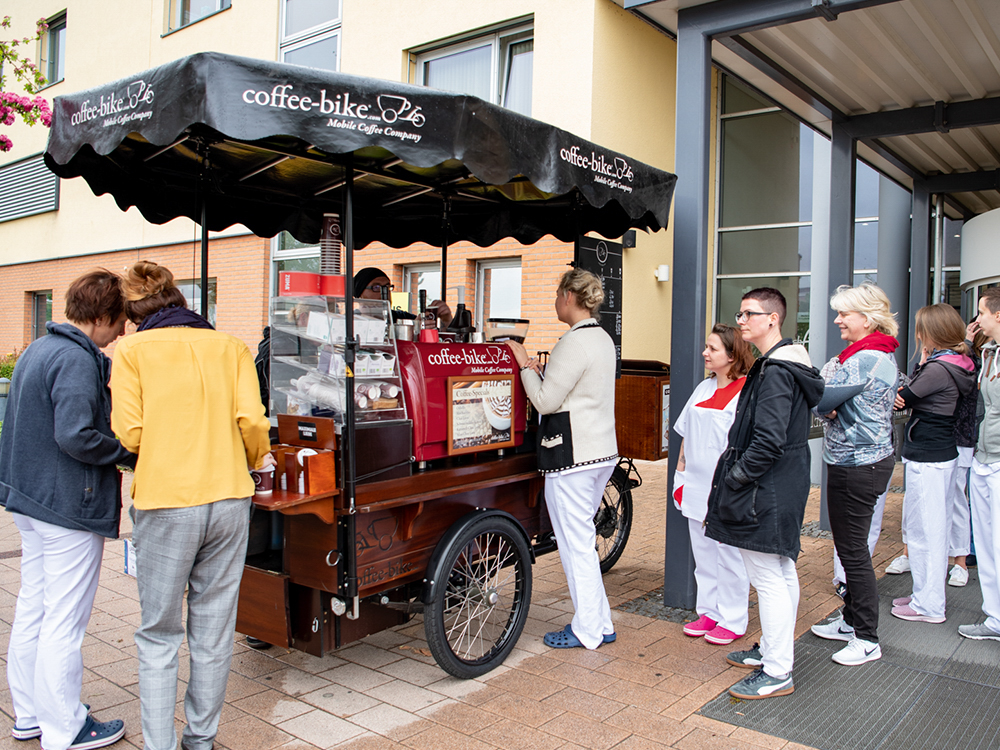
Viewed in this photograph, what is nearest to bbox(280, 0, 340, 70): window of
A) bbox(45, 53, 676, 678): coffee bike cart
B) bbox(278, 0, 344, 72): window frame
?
bbox(278, 0, 344, 72): window frame

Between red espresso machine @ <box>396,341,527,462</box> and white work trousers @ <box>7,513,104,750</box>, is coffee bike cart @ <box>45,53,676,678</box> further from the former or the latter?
white work trousers @ <box>7,513,104,750</box>

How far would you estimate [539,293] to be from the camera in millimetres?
9234

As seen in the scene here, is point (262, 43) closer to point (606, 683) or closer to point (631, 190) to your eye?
point (631, 190)

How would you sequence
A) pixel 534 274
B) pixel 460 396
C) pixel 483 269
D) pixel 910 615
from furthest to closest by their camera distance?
pixel 483 269 → pixel 534 274 → pixel 910 615 → pixel 460 396

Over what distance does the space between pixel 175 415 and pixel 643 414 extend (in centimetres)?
326

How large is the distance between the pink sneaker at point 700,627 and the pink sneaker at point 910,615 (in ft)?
4.06

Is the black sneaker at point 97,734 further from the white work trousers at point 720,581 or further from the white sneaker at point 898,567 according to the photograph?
the white sneaker at point 898,567

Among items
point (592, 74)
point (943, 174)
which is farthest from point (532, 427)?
point (943, 174)

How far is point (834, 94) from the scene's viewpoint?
6.76m

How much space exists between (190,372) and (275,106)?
3.42 ft

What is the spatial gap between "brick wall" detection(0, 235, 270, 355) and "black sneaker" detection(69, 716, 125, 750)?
7.60 metres

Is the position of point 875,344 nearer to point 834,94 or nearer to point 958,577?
point 958,577

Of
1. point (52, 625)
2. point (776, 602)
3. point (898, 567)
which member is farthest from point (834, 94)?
point (52, 625)

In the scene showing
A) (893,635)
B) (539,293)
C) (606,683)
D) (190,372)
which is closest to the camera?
(190,372)
